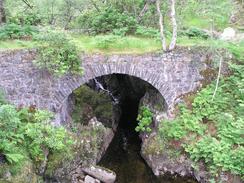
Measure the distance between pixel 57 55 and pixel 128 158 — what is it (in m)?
5.69

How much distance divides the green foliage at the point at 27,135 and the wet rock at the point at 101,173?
140 centimetres

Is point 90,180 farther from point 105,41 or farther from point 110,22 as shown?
point 110,22

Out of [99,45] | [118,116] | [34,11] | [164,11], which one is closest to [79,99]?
[118,116]

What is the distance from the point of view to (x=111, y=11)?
18.4 meters

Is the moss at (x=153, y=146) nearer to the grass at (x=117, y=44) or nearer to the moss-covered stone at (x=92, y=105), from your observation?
the moss-covered stone at (x=92, y=105)

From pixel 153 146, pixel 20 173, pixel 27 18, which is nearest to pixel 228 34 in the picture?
pixel 153 146

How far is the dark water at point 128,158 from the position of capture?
1521cm

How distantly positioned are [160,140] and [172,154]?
2.74 ft

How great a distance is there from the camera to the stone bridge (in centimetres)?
1479

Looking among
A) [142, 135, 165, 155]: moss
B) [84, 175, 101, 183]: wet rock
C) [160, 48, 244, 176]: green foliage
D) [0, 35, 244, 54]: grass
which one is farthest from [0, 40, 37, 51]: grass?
[160, 48, 244, 176]: green foliage

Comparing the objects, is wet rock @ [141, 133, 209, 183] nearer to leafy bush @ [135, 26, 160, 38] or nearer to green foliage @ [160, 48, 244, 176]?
green foliage @ [160, 48, 244, 176]

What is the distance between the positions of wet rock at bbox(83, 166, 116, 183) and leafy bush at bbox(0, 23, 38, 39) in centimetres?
627

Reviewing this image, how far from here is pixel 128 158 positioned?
1678cm

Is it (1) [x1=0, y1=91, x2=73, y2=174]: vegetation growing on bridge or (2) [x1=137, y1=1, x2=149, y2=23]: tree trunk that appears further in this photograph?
(2) [x1=137, y1=1, x2=149, y2=23]: tree trunk
